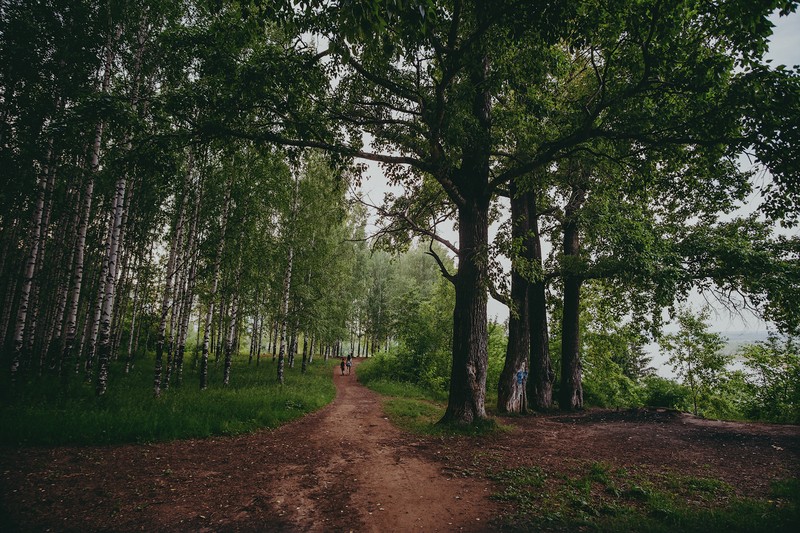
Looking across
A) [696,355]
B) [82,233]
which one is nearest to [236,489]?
[82,233]

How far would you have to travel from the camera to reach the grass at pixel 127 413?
6.84 m

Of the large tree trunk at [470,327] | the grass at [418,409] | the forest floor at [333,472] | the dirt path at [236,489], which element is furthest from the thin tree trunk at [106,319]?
the large tree trunk at [470,327]

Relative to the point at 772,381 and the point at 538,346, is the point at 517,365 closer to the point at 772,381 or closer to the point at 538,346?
the point at 538,346

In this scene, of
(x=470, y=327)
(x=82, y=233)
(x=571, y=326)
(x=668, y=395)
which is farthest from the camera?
(x=668, y=395)

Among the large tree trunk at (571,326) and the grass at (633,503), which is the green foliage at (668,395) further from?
the grass at (633,503)

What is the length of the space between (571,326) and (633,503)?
11185mm

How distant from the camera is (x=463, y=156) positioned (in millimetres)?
9656

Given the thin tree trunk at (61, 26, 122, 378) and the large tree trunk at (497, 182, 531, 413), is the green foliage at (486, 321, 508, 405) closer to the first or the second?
Result: the large tree trunk at (497, 182, 531, 413)

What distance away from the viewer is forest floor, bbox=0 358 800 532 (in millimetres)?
4418

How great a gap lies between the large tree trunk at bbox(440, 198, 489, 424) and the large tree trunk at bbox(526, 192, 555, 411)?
571 centimetres

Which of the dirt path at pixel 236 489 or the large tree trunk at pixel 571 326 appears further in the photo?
the large tree trunk at pixel 571 326

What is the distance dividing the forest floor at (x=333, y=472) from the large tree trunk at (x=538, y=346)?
14.8 ft

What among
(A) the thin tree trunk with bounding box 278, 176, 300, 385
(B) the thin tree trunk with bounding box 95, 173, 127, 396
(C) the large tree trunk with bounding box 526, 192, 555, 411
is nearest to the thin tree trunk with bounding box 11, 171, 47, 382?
(B) the thin tree trunk with bounding box 95, 173, 127, 396

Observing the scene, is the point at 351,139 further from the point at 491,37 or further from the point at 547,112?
the point at 547,112
